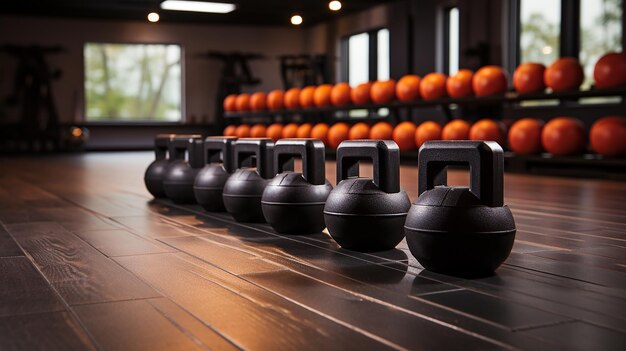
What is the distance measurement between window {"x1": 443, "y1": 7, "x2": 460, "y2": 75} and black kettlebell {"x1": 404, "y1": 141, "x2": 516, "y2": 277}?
7061 mm

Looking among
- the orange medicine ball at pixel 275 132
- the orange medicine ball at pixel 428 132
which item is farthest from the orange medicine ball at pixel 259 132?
the orange medicine ball at pixel 428 132

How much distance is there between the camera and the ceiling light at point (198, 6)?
376 inches

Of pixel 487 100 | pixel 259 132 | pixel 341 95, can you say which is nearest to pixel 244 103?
pixel 259 132

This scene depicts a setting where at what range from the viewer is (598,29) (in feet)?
20.1

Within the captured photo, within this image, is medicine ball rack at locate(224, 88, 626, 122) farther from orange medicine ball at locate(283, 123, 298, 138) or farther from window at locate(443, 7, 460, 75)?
window at locate(443, 7, 460, 75)

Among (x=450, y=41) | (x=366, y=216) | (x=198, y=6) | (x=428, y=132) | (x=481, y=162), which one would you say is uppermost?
(x=198, y=6)

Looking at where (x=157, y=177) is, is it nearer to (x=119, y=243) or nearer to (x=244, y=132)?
(x=119, y=243)

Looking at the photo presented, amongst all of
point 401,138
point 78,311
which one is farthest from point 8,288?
point 401,138

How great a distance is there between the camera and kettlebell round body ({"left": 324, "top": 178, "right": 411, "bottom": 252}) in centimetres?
170

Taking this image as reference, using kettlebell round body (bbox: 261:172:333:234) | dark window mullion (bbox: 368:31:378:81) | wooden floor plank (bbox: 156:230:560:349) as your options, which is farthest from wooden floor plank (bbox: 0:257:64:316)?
dark window mullion (bbox: 368:31:378:81)

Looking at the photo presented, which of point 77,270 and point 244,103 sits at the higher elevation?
point 244,103

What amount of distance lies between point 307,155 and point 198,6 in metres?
8.51

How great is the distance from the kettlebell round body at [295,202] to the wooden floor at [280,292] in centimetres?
6

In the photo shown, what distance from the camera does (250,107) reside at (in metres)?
9.10
